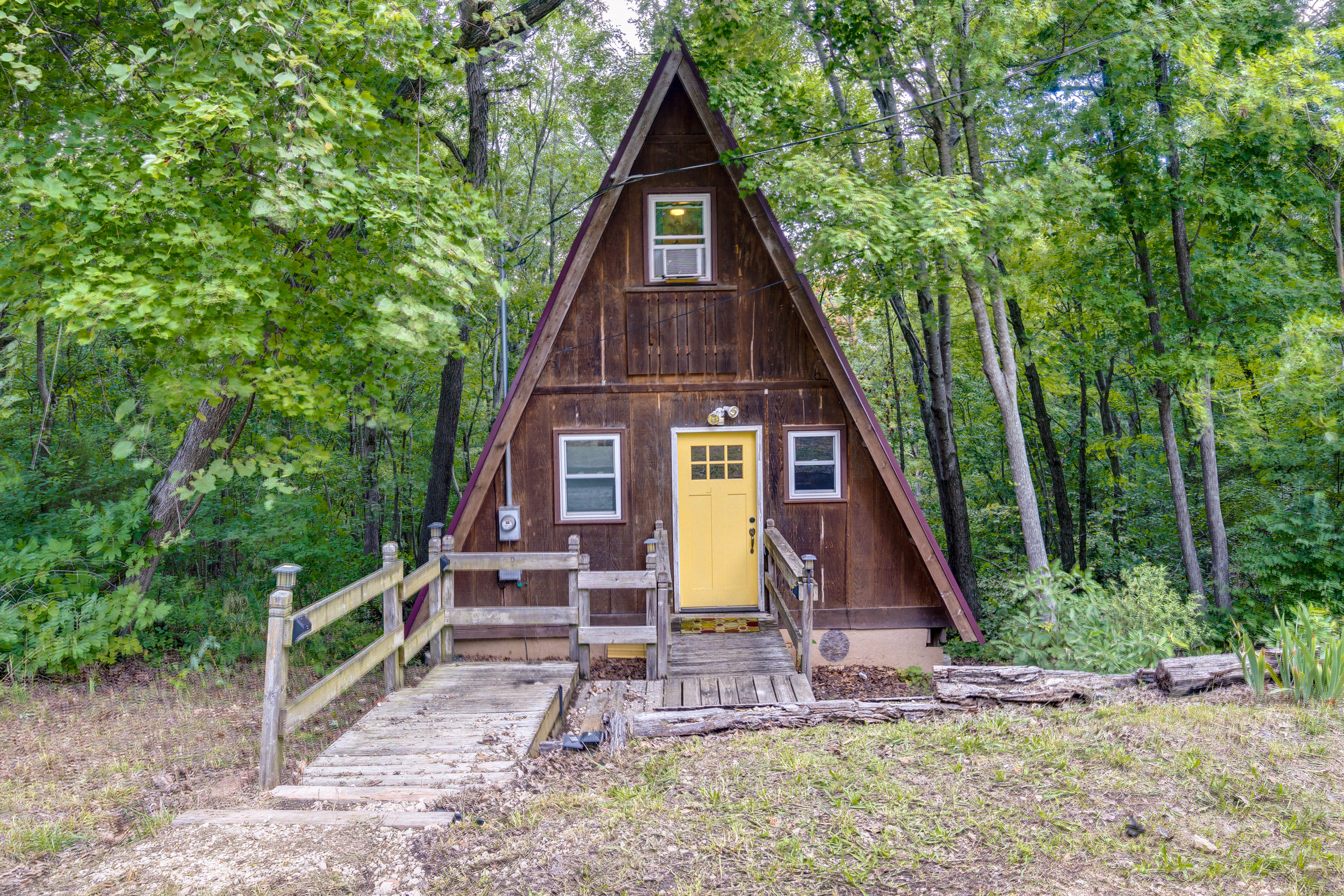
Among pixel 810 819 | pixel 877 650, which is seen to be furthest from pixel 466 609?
pixel 877 650

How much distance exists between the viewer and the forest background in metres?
5.81

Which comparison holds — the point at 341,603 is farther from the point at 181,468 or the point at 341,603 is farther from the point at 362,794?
the point at 181,468

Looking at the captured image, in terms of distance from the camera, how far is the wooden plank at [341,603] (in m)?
4.37

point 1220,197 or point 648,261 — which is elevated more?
point 1220,197

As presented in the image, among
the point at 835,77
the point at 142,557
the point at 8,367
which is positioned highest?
the point at 835,77

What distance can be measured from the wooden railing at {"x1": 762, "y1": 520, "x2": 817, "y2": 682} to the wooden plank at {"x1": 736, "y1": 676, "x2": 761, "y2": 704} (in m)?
0.52

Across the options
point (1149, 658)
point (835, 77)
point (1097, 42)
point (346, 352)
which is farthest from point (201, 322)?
point (835, 77)

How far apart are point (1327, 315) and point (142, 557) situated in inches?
489

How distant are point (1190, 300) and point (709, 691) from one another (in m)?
8.59

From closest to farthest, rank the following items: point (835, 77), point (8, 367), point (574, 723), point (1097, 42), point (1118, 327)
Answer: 1. point (574, 723)
2. point (8, 367)
3. point (1097, 42)
4. point (1118, 327)
5. point (835, 77)

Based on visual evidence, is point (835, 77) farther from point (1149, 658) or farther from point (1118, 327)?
point (1149, 658)

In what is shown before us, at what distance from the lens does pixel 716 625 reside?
8625 mm

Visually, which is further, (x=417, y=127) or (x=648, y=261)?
(x=648, y=261)

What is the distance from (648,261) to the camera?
8.83 metres
